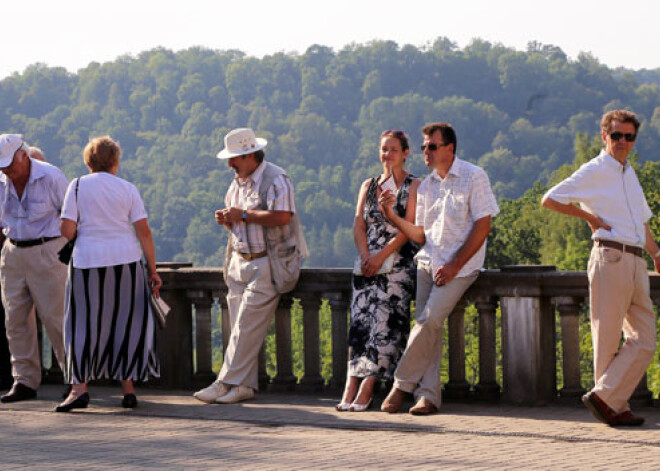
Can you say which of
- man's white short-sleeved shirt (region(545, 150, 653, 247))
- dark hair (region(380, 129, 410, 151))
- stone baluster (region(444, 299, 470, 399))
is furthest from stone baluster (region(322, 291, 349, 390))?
man's white short-sleeved shirt (region(545, 150, 653, 247))

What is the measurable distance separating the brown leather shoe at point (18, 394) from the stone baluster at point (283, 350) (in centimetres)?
181

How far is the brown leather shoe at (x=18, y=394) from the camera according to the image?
1049 cm

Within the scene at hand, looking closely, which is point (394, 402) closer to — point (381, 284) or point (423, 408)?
point (423, 408)

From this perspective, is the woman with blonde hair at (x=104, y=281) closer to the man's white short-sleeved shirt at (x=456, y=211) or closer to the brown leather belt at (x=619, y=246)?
the man's white short-sleeved shirt at (x=456, y=211)

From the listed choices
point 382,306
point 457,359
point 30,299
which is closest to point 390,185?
point 382,306

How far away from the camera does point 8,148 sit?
10422mm

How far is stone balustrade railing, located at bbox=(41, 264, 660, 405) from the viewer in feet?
31.9

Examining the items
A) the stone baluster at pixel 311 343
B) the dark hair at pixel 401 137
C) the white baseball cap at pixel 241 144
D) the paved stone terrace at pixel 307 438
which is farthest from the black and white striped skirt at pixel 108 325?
the dark hair at pixel 401 137

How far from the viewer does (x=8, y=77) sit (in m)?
176

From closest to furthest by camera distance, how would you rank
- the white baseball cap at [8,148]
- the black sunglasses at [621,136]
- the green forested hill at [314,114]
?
the black sunglasses at [621,136], the white baseball cap at [8,148], the green forested hill at [314,114]

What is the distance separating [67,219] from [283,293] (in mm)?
1733

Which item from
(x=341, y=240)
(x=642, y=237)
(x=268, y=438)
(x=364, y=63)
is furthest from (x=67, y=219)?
(x=364, y=63)

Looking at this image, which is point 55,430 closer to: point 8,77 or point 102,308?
point 102,308

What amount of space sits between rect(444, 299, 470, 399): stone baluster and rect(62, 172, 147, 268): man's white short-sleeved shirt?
2.29 m
